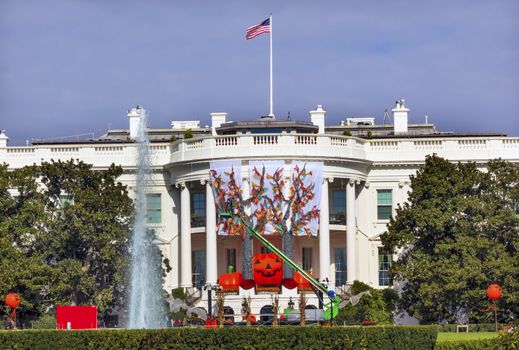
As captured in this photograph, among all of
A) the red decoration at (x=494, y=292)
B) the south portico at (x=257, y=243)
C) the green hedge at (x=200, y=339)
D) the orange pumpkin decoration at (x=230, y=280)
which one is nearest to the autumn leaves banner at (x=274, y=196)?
the south portico at (x=257, y=243)

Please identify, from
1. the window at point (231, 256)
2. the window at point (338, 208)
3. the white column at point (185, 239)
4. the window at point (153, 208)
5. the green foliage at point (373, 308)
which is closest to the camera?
the green foliage at point (373, 308)

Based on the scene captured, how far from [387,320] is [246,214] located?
10364 millimetres

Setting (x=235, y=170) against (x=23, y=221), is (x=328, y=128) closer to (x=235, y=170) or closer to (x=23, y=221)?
(x=235, y=170)

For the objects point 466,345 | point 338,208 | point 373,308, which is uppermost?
point 338,208

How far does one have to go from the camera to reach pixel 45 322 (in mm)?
93375

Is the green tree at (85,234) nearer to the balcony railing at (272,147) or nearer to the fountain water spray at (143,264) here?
the fountain water spray at (143,264)

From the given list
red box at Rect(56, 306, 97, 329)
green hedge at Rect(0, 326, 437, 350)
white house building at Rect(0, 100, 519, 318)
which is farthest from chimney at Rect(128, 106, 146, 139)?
green hedge at Rect(0, 326, 437, 350)

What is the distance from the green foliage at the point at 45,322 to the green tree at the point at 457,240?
17959mm

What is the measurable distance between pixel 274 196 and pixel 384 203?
920 cm

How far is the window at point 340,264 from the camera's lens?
347 ft

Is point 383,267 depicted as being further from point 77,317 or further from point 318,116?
point 77,317

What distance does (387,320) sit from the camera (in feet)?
317

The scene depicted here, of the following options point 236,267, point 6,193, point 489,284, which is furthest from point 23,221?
point 489,284

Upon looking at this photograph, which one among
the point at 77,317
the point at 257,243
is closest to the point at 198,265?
the point at 257,243
